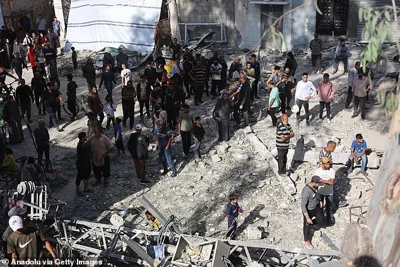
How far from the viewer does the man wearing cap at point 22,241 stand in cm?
687

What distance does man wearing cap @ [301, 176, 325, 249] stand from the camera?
29.2ft

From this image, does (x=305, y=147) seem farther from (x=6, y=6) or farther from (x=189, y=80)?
(x=6, y=6)

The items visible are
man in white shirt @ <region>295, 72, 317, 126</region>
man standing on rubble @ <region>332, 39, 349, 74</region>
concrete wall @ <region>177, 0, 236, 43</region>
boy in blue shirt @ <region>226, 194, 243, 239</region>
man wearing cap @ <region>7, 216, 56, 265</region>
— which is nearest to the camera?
man wearing cap @ <region>7, 216, 56, 265</region>

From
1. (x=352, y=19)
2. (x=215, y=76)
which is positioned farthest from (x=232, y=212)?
(x=352, y=19)

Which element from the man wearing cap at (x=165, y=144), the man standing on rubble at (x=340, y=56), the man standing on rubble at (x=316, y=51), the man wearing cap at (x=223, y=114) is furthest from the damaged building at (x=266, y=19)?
the man wearing cap at (x=165, y=144)

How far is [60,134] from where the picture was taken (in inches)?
544

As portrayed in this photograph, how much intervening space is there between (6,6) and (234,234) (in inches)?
668

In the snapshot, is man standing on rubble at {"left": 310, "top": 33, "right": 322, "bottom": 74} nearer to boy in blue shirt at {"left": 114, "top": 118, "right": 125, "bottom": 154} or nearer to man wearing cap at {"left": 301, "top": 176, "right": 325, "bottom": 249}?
boy in blue shirt at {"left": 114, "top": 118, "right": 125, "bottom": 154}

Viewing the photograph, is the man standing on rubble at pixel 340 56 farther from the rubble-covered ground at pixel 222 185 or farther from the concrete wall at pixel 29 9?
the concrete wall at pixel 29 9

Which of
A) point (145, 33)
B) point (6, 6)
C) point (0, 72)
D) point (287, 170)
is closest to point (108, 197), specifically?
point (287, 170)

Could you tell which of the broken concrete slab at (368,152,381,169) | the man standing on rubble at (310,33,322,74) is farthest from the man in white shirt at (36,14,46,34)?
the broken concrete slab at (368,152,381,169)

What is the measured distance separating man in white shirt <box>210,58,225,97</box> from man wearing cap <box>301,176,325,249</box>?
20.0 feet

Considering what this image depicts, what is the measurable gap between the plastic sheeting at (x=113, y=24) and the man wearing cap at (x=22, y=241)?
13.5 meters

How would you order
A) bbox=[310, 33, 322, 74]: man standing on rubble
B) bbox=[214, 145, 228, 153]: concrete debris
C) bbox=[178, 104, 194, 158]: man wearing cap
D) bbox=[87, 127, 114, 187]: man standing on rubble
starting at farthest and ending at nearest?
bbox=[310, 33, 322, 74]: man standing on rubble
bbox=[214, 145, 228, 153]: concrete debris
bbox=[178, 104, 194, 158]: man wearing cap
bbox=[87, 127, 114, 187]: man standing on rubble
